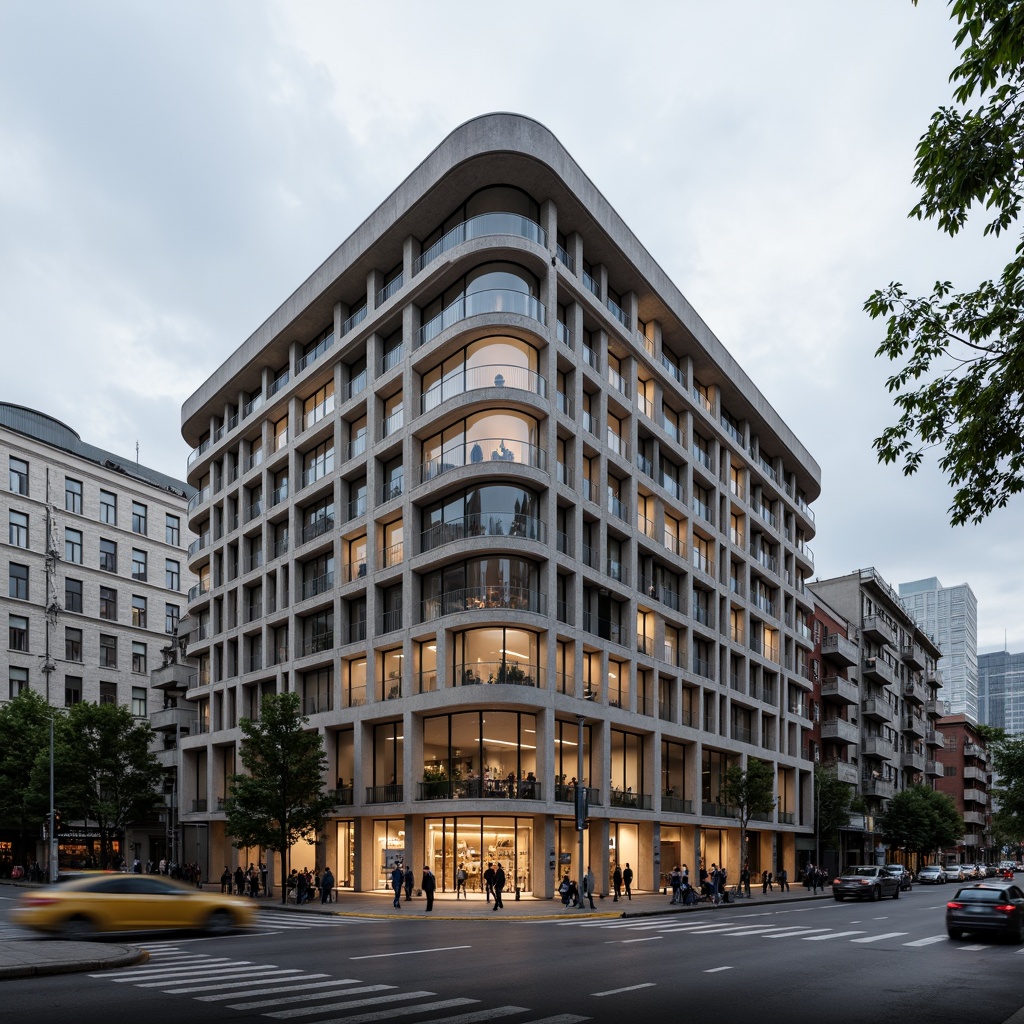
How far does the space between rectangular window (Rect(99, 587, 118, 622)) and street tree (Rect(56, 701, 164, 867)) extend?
63.6 feet

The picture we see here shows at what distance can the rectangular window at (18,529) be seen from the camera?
71.5m

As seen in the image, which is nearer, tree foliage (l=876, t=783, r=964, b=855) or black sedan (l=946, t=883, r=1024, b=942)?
black sedan (l=946, t=883, r=1024, b=942)

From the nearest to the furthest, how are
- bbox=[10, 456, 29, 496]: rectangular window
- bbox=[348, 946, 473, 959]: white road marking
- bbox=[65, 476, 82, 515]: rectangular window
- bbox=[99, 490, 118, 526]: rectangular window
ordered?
bbox=[348, 946, 473, 959]: white road marking
bbox=[10, 456, 29, 496]: rectangular window
bbox=[65, 476, 82, 515]: rectangular window
bbox=[99, 490, 118, 526]: rectangular window

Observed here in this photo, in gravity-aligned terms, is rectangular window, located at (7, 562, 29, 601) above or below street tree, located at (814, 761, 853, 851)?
above

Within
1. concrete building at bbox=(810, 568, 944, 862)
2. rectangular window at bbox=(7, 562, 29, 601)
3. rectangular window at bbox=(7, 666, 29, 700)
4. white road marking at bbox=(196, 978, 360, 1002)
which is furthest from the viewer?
concrete building at bbox=(810, 568, 944, 862)

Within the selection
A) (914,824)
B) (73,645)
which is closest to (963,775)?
(914,824)

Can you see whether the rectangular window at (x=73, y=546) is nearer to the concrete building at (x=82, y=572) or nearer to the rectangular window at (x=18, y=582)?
the concrete building at (x=82, y=572)

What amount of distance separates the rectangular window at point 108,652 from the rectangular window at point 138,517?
9.06 metres

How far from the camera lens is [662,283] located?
172 ft

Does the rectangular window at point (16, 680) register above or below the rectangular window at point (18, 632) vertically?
below

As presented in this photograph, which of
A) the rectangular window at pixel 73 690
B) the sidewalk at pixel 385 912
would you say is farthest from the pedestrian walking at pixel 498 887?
the rectangular window at pixel 73 690

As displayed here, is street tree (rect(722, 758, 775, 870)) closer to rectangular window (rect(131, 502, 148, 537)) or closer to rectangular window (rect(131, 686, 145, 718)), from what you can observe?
rectangular window (rect(131, 686, 145, 718))

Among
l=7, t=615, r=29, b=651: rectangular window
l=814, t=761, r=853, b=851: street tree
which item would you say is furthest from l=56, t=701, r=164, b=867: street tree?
l=814, t=761, r=853, b=851: street tree

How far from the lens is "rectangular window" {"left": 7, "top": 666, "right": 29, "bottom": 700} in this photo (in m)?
69.6
